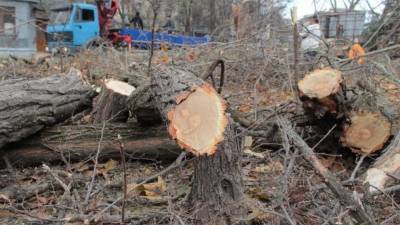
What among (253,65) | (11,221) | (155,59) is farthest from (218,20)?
(11,221)

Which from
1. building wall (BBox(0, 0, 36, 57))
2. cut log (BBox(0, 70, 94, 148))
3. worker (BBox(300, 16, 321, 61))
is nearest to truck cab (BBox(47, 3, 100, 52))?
building wall (BBox(0, 0, 36, 57))

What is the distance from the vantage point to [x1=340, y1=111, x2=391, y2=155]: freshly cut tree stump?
4.14 m

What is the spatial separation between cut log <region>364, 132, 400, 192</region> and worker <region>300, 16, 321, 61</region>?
9.57 ft

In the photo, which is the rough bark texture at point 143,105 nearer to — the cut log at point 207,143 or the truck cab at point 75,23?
the cut log at point 207,143

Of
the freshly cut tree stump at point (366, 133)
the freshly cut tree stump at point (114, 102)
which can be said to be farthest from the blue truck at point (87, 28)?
the freshly cut tree stump at point (366, 133)

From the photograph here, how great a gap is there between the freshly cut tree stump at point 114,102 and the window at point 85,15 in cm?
1198

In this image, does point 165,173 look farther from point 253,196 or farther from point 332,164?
point 332,164

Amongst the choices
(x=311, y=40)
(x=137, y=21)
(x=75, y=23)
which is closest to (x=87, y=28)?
(x=75, y=23)

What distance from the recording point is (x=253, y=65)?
6.95 metres

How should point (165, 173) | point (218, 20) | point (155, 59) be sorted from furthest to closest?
point (218, 20), point (155, 59), point (165, 173)

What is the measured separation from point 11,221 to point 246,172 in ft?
5.87

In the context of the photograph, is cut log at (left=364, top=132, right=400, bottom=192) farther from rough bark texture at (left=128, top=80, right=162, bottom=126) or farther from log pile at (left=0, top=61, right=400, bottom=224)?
rough bark texture at (left=128, top=80, right=162, bottom=126)

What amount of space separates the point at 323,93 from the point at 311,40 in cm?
470

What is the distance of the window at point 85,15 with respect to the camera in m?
16.1
